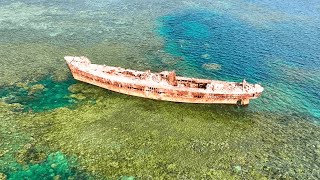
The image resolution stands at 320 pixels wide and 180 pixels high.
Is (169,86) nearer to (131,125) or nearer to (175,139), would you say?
(131,125)

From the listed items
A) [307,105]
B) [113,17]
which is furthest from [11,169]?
[113,17]

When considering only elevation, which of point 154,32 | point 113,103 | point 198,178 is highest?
point 154,32

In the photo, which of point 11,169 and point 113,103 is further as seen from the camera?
point 113,103

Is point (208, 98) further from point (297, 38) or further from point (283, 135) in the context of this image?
point (297, 38)

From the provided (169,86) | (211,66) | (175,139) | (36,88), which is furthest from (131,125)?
(211,66)

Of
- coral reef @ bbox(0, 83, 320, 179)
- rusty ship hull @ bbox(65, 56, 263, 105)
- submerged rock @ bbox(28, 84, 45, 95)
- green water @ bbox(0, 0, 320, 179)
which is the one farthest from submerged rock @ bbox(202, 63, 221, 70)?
submerged rock @ bbox(28, 84, 45, 95)

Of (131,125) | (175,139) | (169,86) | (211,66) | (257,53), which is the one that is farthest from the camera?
(257,53)

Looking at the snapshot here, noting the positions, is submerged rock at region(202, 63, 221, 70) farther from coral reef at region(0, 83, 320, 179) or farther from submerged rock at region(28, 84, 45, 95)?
submerged rock at region(28, 84, 45, 95)
